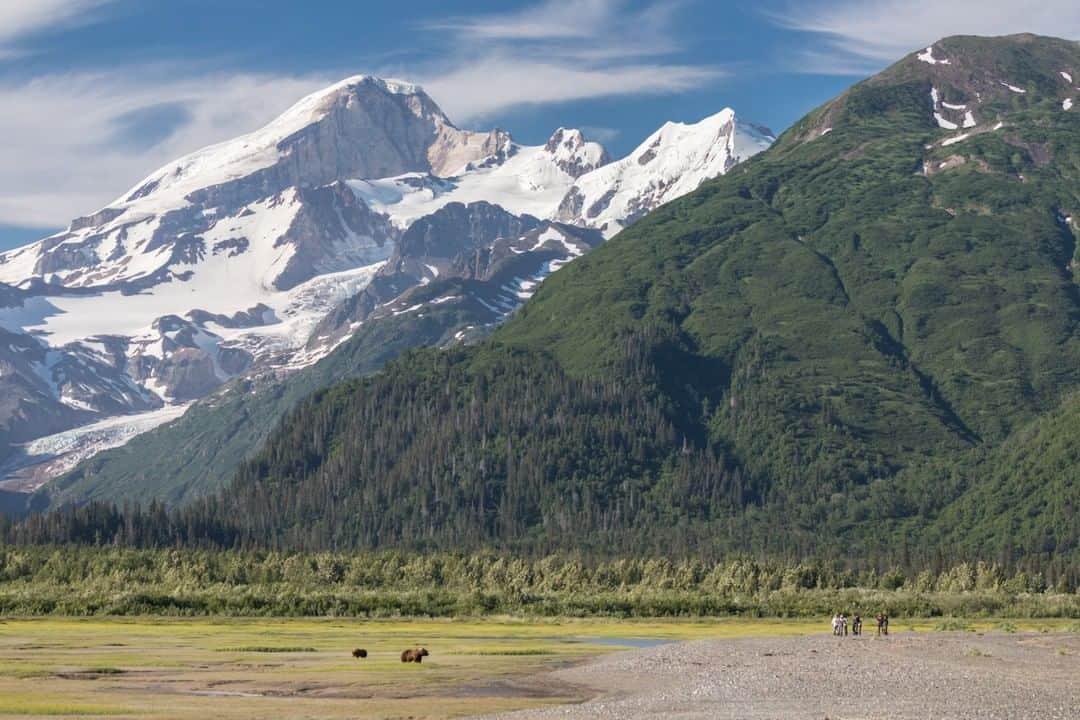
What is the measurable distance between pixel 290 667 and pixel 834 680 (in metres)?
39.2

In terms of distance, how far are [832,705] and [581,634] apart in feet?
276

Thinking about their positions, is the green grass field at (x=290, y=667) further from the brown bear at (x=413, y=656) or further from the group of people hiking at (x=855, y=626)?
the group of people hiking at (x=855, y=626)

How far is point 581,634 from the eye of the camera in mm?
179250

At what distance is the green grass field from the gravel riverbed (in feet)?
20.2

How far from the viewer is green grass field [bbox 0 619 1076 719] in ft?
322

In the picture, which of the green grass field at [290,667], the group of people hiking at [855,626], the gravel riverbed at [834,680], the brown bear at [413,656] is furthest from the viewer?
the group of people hiking at [855,626]

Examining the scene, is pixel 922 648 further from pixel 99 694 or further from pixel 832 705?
pixel 99 694

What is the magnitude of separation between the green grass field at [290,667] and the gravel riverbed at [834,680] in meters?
6.16

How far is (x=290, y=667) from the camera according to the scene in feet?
408

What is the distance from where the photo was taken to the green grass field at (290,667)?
322 feet

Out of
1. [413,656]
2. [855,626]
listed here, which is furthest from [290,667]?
[855,626]

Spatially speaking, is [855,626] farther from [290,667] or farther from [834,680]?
[290,667]

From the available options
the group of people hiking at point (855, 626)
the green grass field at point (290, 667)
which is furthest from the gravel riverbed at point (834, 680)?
the group of people hiking at point (855, 626)

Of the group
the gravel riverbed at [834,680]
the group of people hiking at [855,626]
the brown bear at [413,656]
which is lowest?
the gravel riverbed at [834,680]
